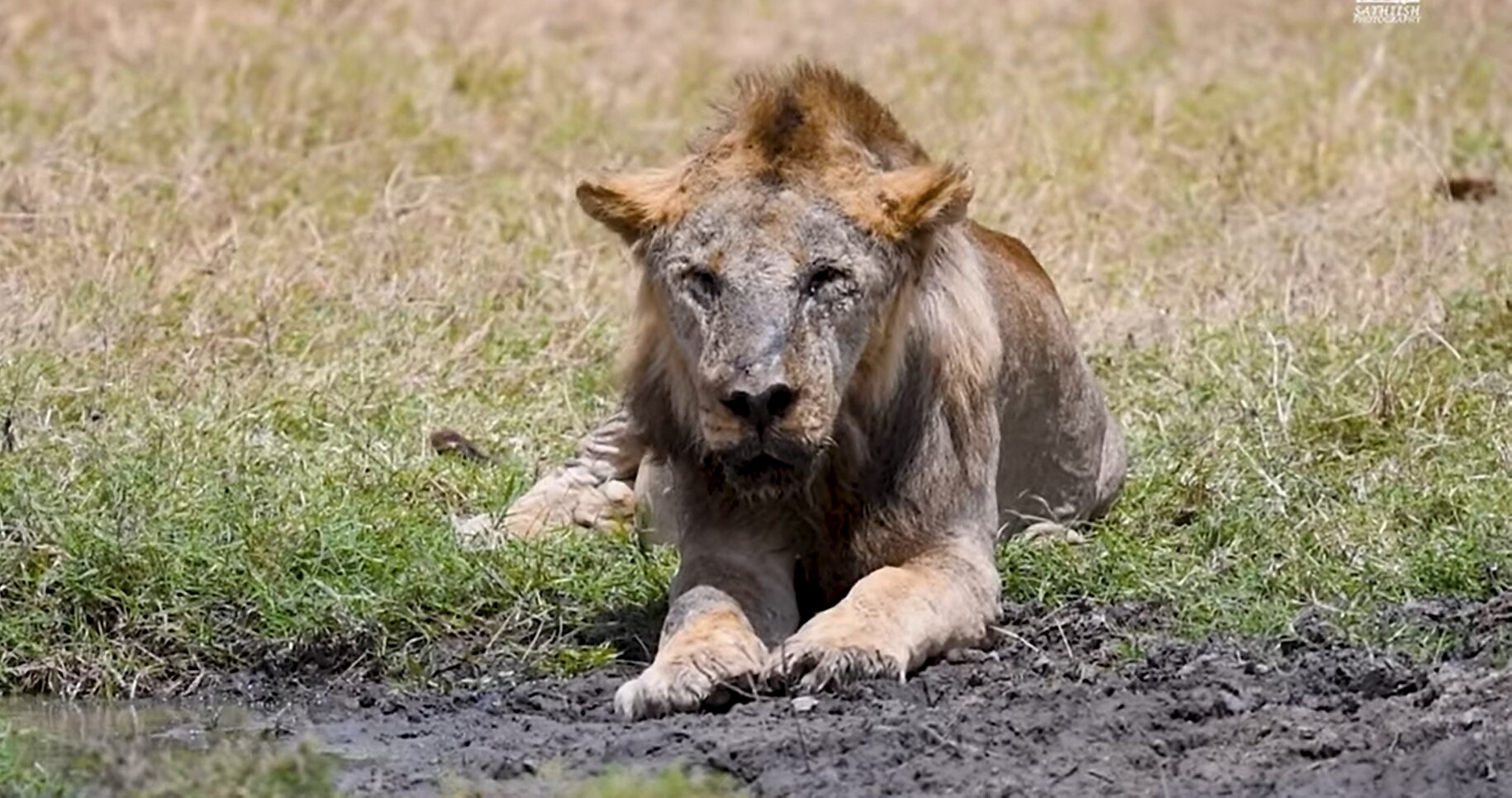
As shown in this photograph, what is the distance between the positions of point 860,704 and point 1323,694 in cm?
94

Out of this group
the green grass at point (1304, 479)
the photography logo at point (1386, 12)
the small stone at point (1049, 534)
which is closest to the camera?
the green grass at point (1304, 479)

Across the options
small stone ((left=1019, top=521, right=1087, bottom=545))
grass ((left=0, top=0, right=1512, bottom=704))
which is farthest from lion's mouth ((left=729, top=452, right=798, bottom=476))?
small stone ((left=1019, top=521, right=1087, bottom=545))

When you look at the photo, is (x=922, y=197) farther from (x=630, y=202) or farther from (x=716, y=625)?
(x=716, y=625)

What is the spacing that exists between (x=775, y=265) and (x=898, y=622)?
0.82 meters

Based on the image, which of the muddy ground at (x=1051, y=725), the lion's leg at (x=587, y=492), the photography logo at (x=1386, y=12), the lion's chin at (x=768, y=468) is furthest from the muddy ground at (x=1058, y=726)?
the photography logo at (x=1386, y=12)

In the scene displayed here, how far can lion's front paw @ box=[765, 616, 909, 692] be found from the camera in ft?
19.7

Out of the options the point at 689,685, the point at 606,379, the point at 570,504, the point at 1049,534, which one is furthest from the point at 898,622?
the point at 606,379

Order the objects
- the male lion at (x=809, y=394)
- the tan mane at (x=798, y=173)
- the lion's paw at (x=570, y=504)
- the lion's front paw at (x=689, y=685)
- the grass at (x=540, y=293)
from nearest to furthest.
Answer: the lion's front paw at (x=689, y=685), the male lion at (x=809, y=394), the tan mane at (x=798, y=173), the grass at (x=540, y=293), the lion's paw at (x=570, y=504)

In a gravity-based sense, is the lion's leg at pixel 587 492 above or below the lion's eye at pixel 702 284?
below

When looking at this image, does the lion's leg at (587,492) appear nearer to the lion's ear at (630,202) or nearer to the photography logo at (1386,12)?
the lion's ear at (630,202)

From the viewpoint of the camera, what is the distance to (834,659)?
6027 millimetres

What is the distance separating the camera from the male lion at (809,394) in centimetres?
607

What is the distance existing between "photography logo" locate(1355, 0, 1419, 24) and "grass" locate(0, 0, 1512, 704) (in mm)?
116

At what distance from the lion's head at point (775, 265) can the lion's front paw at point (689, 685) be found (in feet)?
1.32
